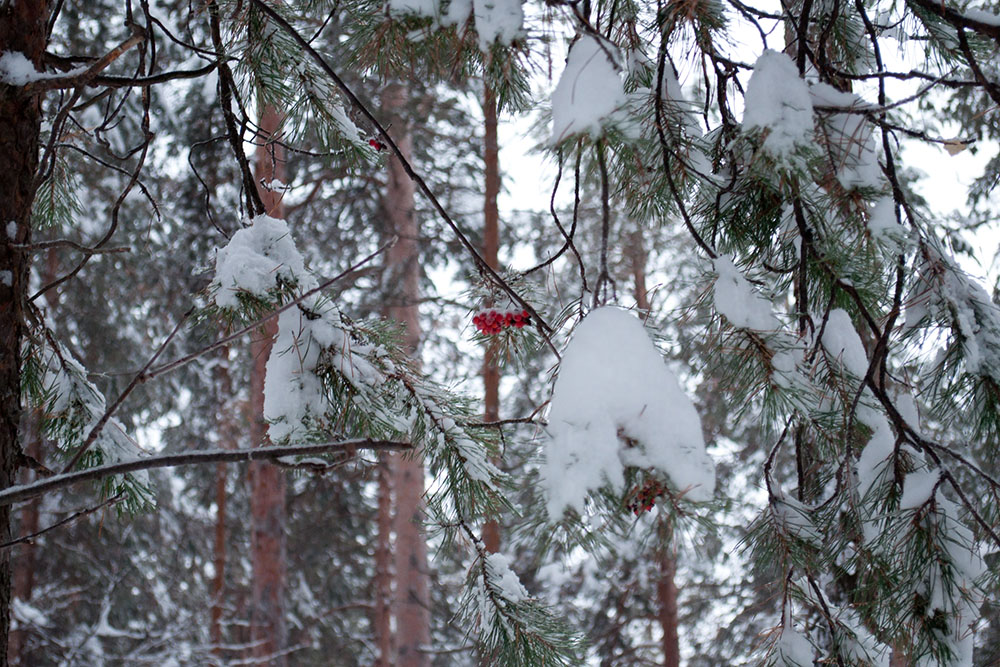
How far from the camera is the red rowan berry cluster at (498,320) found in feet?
6.48

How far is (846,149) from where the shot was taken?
62.5 inches

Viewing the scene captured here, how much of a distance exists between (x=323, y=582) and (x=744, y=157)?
10.7 metres

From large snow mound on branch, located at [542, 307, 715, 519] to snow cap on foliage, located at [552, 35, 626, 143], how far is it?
1.14ft

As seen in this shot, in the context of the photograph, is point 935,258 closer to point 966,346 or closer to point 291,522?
point 966,346

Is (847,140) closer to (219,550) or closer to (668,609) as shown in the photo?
(668,609)

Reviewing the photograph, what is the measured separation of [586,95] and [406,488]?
6.24m

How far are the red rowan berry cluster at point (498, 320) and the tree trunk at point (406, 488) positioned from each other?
4.20 m

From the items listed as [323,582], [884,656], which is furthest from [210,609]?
[884,656]

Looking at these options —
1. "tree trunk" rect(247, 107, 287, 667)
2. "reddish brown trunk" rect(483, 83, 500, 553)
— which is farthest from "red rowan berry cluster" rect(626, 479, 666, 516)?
"tree trunk" rect(247, 107, 287, 667)

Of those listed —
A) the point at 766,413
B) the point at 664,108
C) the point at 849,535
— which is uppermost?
the point at 664,108

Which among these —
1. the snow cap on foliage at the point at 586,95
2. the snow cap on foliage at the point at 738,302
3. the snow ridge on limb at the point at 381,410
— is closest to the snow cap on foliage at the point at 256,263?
the snow ridge on limb at the point at 381,410

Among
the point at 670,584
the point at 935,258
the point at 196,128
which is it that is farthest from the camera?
the point at 670,584

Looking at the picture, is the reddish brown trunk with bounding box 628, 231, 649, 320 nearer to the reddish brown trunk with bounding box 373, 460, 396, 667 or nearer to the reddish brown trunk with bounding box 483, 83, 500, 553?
the reddish brown trunk with bounding box 483, 83, 500, 553

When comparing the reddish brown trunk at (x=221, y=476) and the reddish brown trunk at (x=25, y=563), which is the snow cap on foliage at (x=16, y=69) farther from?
the reddish brown trunk at (x=221, y=476)
